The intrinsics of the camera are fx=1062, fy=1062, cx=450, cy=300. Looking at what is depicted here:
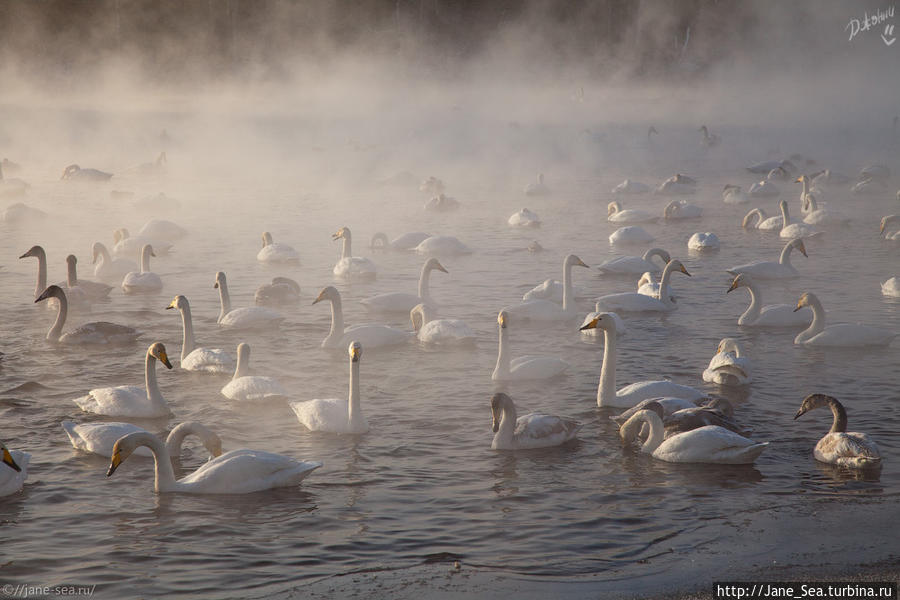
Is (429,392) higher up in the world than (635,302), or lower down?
lower down

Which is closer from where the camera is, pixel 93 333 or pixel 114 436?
pixel 114 436

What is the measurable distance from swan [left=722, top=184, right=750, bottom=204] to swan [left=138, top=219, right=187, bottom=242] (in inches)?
535

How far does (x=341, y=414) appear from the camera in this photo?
10094 millimetres

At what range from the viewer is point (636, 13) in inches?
2240

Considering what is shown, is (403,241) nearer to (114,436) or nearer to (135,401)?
(135,401)

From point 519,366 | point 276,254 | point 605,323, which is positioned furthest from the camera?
point 276,254

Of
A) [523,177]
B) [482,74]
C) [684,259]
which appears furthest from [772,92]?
[684,259]

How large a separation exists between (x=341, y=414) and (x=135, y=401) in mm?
2072

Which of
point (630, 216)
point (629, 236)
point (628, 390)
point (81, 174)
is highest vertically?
point (81, 174)

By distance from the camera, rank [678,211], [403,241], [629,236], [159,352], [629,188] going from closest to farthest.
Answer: [159,352] → [629,236] → [403,241] → [678,211] → [629,188]

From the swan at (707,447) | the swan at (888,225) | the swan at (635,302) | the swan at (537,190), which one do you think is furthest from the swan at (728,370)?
the swan at (537,190)

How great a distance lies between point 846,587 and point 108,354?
9203 millimetres

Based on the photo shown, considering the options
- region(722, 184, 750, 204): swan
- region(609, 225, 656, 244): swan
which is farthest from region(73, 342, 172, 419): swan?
region(722, 184, 750, 204): swan

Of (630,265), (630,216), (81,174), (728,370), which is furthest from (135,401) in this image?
(81,174)
